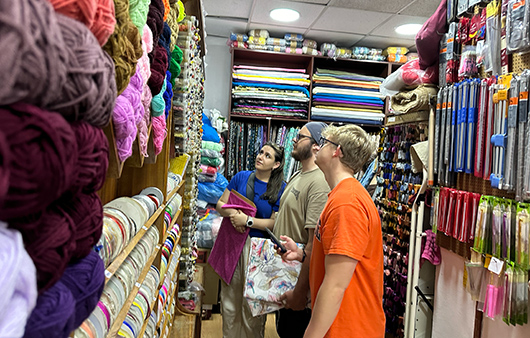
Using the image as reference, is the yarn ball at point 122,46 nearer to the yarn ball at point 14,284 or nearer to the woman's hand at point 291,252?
the yarn ball at point 14,284

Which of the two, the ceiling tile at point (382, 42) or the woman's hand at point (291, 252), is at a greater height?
the ceiling tile at point (382, 42)

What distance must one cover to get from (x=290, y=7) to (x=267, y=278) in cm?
259

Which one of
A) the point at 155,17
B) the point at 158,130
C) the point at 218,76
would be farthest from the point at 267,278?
the point at 218,76

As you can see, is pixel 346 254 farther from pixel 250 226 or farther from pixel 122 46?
pixel 250 226

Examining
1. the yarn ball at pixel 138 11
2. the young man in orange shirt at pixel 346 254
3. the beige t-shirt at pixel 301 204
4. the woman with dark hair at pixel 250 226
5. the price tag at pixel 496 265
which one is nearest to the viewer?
the yarn ball at pixel 138 11

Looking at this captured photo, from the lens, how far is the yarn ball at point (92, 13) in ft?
1.24

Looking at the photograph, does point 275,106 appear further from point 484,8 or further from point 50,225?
point 50,225

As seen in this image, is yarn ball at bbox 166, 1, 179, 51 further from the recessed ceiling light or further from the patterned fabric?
the recessed ceiling light

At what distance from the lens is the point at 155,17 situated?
819mm

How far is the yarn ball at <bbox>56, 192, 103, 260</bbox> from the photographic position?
43cm

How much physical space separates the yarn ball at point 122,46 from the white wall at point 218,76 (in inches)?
168

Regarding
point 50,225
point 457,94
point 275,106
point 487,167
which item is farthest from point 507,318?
point 275,106

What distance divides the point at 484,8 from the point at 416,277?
1.57m

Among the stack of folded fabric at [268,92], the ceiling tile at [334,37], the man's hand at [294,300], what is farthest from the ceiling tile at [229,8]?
the man's hand at [294,300]
